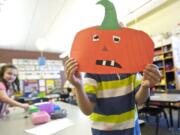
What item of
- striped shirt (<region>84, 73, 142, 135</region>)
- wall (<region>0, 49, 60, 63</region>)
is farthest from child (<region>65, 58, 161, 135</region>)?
wall (<region>0, 49, 60, 63</region>)

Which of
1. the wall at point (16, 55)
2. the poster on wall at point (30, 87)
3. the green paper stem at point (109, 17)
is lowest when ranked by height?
the poster on wall at point (30, 87)

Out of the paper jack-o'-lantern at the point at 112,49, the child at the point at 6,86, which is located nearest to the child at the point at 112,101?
the paper jack-o'-lantern at the point at 112,49

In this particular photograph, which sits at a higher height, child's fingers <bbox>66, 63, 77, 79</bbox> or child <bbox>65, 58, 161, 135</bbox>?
child's fingers <bbox>66, 63, 77, 79</bbox>

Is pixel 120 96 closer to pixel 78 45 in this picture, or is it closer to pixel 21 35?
pixel 78 45

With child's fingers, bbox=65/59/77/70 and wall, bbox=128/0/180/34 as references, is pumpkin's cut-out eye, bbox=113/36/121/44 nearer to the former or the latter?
child's fingers, bbox=65/59/77/70

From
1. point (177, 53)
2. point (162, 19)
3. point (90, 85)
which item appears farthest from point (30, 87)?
point (90, 85)

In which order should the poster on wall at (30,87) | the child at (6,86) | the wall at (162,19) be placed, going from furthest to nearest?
the poster on wall at (30,87)
the wall at (162,19)
the child at (6,86)

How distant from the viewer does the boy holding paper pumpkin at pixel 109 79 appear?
2.56 feet

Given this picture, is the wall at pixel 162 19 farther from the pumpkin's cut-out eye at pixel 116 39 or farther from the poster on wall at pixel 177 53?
the pumpkin's cut-out eye at pixel 116 39

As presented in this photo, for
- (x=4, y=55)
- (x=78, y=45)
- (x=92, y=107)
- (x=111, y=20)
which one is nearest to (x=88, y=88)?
(x=92, y=107)

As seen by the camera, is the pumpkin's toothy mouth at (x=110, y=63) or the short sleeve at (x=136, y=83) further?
the short sleeve at (x=136, y=83)

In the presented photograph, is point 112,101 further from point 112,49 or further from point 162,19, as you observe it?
point 162,19

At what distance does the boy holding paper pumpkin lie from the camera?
779 millimetres

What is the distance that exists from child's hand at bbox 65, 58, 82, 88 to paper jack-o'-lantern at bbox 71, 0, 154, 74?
0.03 m
